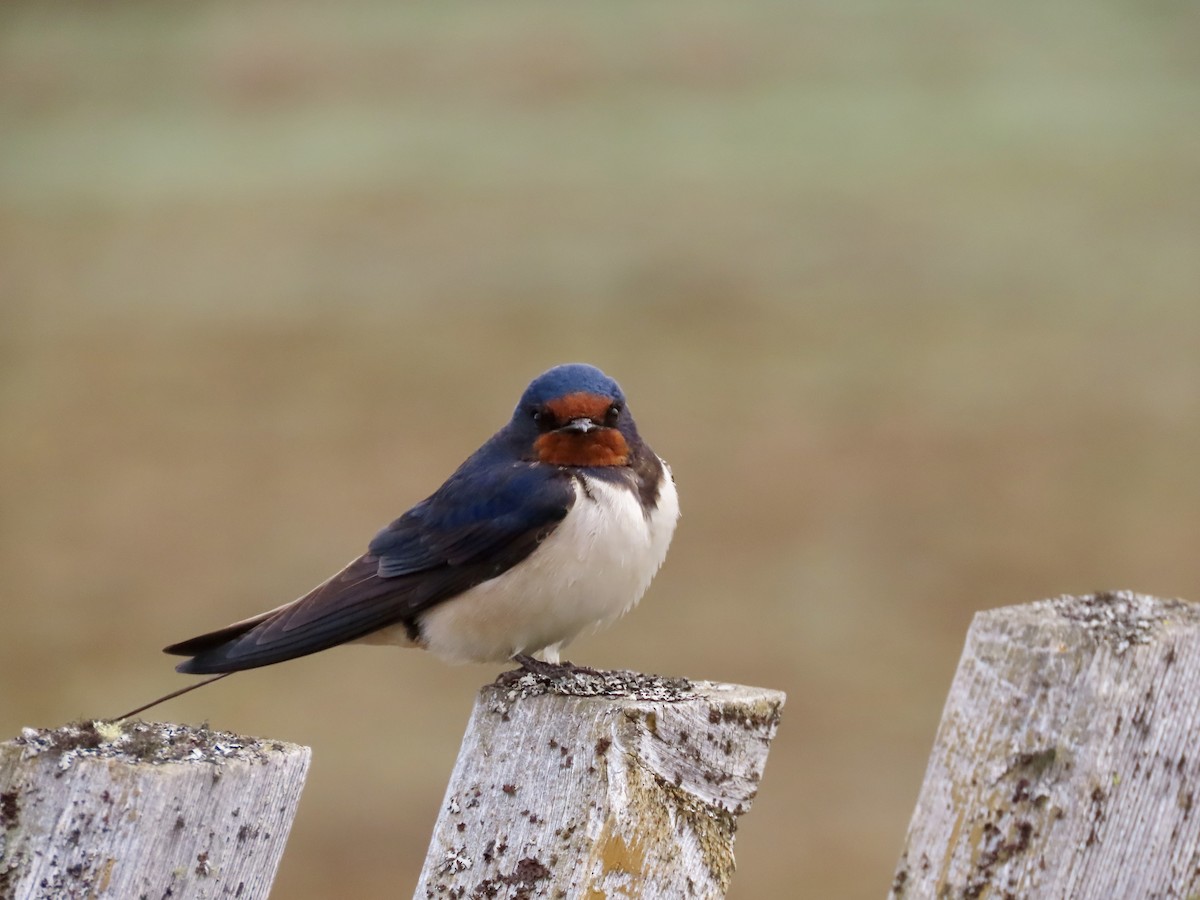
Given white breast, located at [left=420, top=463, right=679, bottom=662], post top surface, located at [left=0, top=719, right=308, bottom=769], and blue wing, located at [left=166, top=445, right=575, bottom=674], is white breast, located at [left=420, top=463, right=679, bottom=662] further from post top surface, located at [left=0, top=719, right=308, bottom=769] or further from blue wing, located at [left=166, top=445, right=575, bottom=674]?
post top surface, located at [left=0, top=719, right=308, bottom=769]

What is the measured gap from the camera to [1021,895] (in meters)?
1.71

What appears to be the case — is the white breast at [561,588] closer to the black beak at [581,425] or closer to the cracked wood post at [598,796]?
the black beak at [581,425]

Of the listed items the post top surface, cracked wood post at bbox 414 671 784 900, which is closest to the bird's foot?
cracked wood post at bbox 414 671 784 900

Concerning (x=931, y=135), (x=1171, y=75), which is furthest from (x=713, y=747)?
(x=1171, y=75)

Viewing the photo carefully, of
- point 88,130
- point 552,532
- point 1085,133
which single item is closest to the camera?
point 552,532

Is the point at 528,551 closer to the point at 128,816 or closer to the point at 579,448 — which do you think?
the point at 579,448

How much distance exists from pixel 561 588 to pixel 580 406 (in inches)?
11.8

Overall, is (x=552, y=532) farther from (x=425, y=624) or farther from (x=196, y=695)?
(x=196, y=695)

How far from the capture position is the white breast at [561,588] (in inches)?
97.6

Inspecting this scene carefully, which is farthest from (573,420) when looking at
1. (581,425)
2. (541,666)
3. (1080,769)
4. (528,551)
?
(1080,769)

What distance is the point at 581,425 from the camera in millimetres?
2533

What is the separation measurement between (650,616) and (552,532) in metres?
4.07

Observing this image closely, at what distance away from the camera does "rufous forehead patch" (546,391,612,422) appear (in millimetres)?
2533

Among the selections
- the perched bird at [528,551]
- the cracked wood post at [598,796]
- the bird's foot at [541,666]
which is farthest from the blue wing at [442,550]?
the cracked wood post at [598,796]
